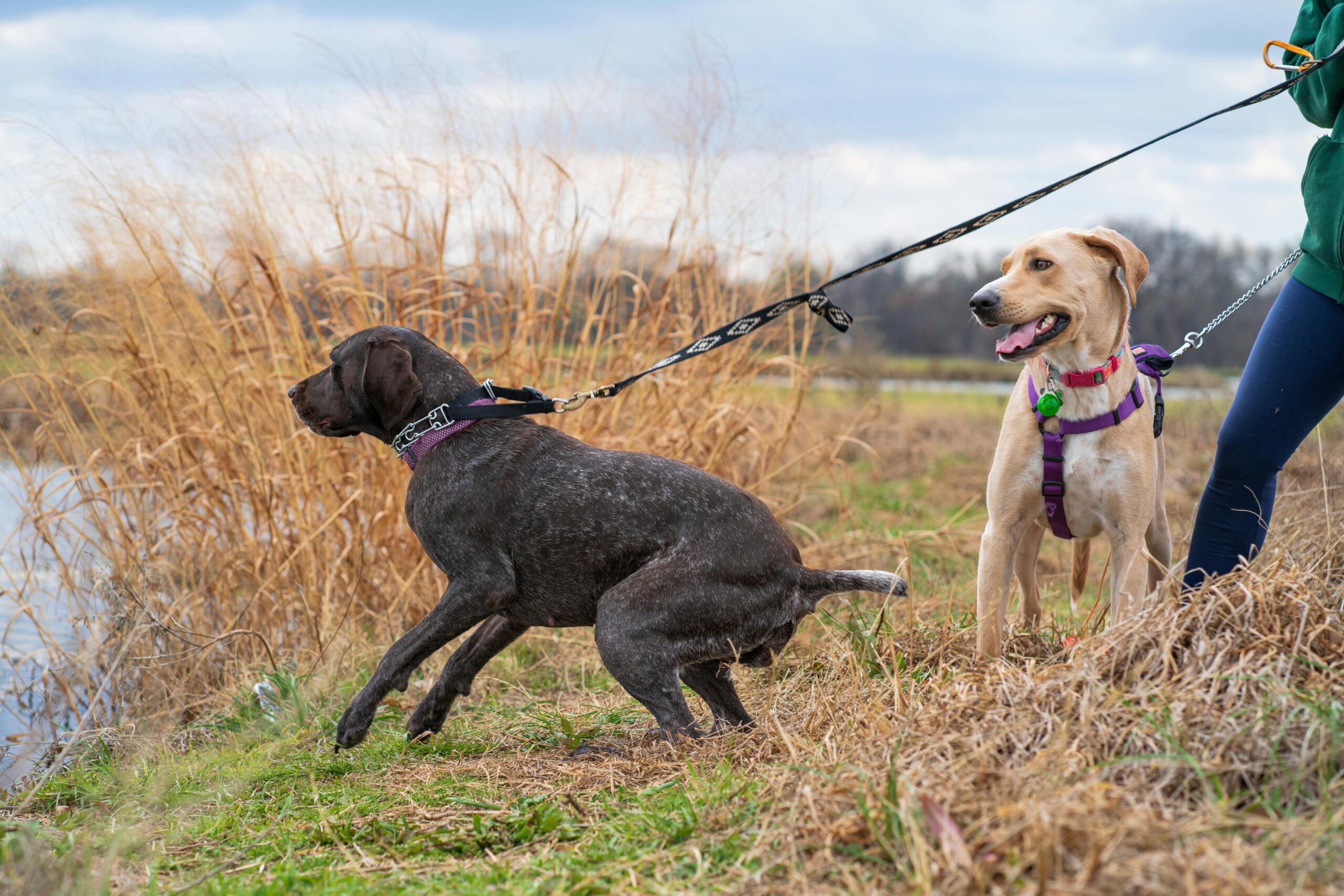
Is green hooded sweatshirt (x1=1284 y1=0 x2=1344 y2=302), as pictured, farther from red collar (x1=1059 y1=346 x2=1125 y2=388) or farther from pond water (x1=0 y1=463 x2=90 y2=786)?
pond water (x1=0 y1=463 x2=90 y2=786)

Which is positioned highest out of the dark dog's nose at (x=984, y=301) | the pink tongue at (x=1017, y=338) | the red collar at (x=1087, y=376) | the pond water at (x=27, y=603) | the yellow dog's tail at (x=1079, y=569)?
the dark dog's nose at (x=984, y=301)

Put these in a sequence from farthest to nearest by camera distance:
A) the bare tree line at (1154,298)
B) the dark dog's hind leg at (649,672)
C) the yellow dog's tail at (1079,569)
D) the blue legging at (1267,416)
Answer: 1. the bare tree line at (1154,298)
2. the yellow dog's tail at (1079,569)
3. the dark dog's hind leg at (649,672)
4. the blue legging at (1267,416)

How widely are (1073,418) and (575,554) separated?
1.64 m

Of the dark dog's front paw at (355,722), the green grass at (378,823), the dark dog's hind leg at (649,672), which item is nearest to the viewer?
the green grass at (378,823)

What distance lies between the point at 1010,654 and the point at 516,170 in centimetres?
344

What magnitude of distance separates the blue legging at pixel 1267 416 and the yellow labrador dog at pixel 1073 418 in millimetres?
238

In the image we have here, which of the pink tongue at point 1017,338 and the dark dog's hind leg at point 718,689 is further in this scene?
the dark dog's hind leg at point 718,689

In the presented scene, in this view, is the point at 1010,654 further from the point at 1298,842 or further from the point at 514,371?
the point at 514,371

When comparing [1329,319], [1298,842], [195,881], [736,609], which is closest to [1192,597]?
[1298,842]

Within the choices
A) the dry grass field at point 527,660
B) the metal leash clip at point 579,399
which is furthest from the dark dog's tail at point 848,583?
the metal leash clip at point 579,399

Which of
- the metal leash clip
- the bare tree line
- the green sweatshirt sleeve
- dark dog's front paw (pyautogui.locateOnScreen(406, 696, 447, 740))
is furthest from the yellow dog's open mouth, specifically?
the bare tree line

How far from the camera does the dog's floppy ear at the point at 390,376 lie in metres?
3.42

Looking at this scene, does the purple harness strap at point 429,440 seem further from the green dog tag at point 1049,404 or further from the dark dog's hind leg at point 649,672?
the green dog tag at point 1049,404

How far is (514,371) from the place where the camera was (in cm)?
529
